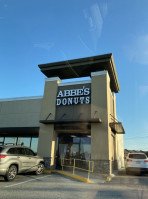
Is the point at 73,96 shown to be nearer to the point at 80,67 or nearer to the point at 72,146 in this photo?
the point at 80,67

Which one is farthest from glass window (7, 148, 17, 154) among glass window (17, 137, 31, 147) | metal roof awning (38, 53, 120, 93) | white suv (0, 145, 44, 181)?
metal roof awning (38, 53, 120, 93)

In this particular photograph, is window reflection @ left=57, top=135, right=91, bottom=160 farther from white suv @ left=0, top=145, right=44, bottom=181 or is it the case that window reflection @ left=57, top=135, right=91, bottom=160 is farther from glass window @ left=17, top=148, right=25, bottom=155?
glass window @ left=17, top=148, right=25, bottom=155

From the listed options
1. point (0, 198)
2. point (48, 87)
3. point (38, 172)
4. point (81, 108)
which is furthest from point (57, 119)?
point (0, 198)

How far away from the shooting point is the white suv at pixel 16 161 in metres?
8.34

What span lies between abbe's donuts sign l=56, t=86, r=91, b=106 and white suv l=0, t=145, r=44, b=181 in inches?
220

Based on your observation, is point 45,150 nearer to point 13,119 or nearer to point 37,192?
point 13,119

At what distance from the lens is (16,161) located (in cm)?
902

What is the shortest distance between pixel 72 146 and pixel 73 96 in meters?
4.65

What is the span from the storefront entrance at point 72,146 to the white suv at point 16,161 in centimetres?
464

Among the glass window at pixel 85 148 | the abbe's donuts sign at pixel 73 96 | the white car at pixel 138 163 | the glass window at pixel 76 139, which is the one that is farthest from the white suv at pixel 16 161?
the white car at pixel 138 163

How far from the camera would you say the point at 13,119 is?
18.2 metres

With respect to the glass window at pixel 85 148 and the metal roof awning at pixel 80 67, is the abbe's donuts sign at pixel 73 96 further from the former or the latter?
the glass window at pixel 85 148

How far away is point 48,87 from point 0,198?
11609 millimetres

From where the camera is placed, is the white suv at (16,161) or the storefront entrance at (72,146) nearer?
the white suv at (16,161)
